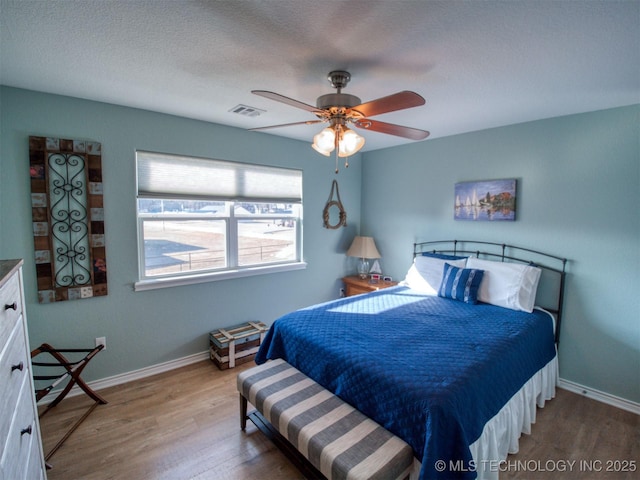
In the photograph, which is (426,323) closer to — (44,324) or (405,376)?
(405,376)

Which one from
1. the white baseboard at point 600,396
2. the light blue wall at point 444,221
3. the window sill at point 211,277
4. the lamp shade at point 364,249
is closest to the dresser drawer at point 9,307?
the light blue wall at point 444,221

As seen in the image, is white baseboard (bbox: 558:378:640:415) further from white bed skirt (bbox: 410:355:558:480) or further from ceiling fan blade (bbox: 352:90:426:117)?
ceiling fan blade (bbox: 352:90:426:117)

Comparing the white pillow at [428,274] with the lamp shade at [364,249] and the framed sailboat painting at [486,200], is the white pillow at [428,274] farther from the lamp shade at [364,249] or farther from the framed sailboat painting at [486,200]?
the lamp shade at [364,249]

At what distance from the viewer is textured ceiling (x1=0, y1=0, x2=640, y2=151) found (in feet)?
4.40

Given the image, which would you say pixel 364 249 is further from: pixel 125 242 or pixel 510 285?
pixel 125 242

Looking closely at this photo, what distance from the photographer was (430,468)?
1371mm

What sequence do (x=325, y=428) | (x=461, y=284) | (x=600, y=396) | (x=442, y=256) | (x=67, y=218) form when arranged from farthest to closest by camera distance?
(x=442, y=256)
(x=461, y=284)
(x=600, y=396)
(x=67, y=218)
(x=325, y=428)

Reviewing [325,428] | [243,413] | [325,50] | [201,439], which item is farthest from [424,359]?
[325,50]

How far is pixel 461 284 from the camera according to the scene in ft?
9.55

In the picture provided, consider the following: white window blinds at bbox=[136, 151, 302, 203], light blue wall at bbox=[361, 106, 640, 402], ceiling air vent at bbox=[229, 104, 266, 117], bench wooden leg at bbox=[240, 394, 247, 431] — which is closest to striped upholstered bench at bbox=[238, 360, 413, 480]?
bench wooden leg at bbox=[240, 394, 247, 431]

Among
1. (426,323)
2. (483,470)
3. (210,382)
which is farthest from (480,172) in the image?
(210,382)

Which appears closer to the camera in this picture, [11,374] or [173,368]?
[11,374]

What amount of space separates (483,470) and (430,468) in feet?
1.82

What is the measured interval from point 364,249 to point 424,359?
2355mm
